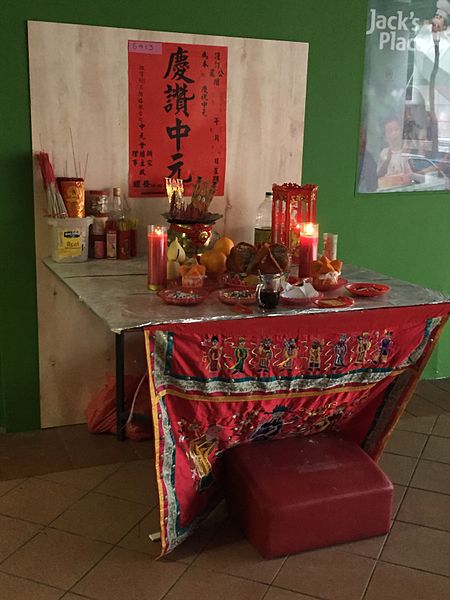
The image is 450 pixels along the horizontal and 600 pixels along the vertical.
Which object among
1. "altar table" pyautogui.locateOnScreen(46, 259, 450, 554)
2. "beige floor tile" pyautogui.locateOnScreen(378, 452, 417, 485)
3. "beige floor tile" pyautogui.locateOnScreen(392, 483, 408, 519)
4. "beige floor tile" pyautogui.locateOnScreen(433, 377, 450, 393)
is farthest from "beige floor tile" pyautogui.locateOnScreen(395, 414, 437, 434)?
"altar table" pyautogui.locateOnScreen(46, 259, 450, 554)

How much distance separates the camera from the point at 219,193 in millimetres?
3111

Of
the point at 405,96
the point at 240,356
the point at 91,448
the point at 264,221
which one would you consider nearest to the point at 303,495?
the point at 240,356

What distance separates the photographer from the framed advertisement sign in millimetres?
3225

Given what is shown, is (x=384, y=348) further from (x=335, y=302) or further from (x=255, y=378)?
(x=255, y=378)

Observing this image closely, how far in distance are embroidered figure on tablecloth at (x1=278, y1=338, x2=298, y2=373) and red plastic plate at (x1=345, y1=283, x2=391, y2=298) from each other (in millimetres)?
348

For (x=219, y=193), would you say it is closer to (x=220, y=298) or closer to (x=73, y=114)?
(x=73, y=114)

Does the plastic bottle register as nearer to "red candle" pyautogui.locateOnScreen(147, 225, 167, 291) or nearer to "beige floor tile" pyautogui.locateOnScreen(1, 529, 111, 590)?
"red candle" pyautogui.locateOnScreen(147, 225, 167, 291)

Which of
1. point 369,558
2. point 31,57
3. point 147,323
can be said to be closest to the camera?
point 147,323

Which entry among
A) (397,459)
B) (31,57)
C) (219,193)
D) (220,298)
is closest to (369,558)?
(397,459)

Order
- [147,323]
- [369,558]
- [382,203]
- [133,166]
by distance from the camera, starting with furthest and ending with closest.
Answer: [382,203]
[133,166]
[369,558]
[147,323]

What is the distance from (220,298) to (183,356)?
0.28 m

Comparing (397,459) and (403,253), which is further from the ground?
(403,253)

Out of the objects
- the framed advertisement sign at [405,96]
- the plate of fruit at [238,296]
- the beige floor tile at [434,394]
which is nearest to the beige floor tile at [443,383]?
the beige floor tile at [434,394]

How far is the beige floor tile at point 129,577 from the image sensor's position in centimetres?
203
